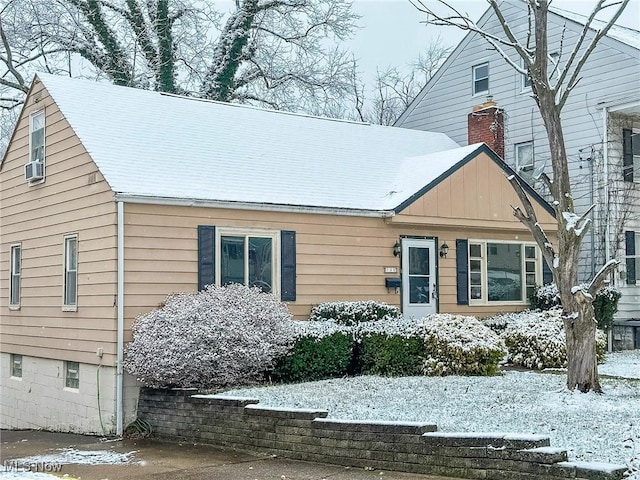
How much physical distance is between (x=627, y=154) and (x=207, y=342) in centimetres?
1313

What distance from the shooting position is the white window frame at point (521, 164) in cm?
2127

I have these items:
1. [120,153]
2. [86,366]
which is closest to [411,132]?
[120,153]

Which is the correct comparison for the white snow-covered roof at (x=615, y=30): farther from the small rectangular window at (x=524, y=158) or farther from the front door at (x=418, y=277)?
the front door at (x=418, y=277)

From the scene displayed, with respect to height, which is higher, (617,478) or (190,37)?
(190,37)

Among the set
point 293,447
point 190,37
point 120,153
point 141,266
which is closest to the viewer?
point 293,447

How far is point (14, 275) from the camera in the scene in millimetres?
16922

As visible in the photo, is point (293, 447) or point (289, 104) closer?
point (293, 447)

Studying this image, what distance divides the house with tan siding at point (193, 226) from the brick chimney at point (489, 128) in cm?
240

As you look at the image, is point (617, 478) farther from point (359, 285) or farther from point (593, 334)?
point (359, 285)

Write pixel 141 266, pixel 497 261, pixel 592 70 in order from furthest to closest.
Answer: pixel 592 70 → pixel 497 261 → pixel 141 266

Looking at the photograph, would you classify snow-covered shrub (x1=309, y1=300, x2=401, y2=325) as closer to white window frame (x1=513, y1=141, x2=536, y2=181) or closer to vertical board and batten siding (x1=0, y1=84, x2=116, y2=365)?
vertical board and batten siding (x1=0, y1=84, x2=116, y2=365)

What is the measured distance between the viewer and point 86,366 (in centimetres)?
1369

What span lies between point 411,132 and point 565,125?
4070 mm

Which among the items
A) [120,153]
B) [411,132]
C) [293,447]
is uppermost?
[411,132]
